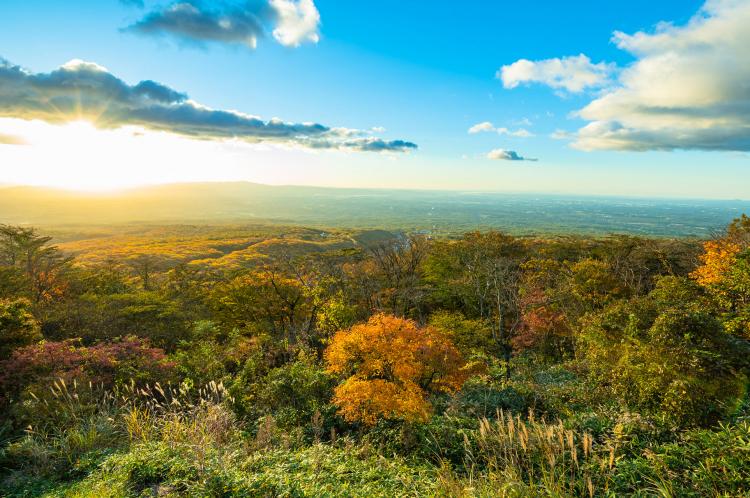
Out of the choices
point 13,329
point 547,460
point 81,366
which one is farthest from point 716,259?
point 13,329

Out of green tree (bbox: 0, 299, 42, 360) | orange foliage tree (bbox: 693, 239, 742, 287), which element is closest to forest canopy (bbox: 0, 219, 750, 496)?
green tree (bbox: 0, 299, 42, 360)

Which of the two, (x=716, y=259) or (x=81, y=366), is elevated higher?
(x=716, y=259)

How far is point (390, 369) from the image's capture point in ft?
56.4

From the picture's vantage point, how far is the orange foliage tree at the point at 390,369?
15.2 m

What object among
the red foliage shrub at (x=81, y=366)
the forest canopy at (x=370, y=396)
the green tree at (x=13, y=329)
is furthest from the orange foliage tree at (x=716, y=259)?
the green tree at (x=13, y=329)

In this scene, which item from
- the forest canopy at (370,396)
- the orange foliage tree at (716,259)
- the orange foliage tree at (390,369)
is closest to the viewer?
the forest canopy at (370,396)

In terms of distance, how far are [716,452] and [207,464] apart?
35.3 feet

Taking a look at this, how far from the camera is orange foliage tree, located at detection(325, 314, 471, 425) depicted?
1520 cm

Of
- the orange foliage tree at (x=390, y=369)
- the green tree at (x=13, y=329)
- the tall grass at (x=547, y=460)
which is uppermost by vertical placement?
the tall grass at (x=547, y=460)

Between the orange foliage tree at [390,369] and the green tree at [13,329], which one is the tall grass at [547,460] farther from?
the green tree at [13,329]

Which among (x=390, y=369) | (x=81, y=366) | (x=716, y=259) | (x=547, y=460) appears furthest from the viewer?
(x=716, y=259)

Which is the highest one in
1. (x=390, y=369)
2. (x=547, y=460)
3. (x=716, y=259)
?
(x=716, y=259)

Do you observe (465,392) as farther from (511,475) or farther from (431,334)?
(511,475)

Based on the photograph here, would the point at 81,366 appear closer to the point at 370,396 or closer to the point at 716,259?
the point at 370,396
